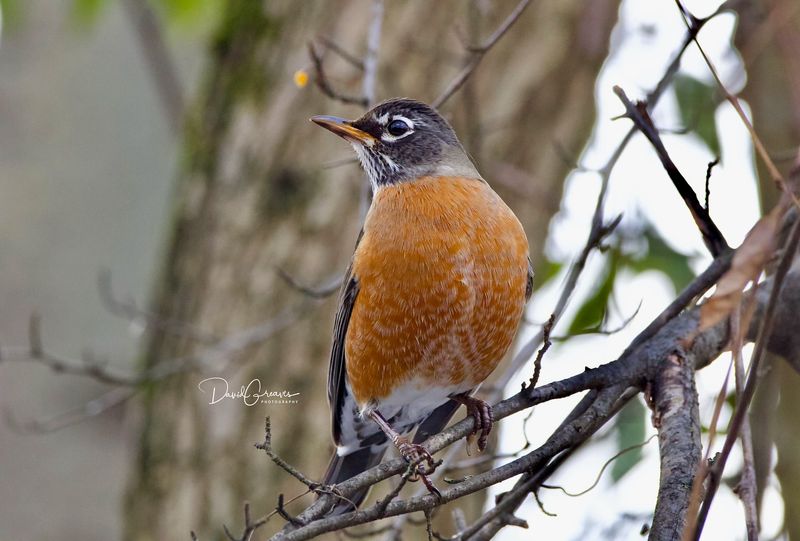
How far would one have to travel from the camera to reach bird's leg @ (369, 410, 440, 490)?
2.46 m

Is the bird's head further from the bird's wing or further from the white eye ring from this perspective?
the bird's wing

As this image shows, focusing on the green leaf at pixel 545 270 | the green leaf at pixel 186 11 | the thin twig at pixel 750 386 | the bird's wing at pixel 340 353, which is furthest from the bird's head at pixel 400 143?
the thin twig at pixel 750 386

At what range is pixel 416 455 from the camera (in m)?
2.65

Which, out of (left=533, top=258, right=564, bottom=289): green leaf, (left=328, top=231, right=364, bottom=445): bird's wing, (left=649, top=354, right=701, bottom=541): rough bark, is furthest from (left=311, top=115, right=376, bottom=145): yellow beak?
(left=649, top=354, right=701, bottom=541): rough bark

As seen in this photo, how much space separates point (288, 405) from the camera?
15.4 ft

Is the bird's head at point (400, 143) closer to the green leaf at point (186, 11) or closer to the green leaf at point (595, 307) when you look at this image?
the green leaf at point (595, 307)

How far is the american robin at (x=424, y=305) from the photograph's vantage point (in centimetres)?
327

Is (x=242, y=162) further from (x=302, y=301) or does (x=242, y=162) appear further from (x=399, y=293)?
(x=399, y=293)

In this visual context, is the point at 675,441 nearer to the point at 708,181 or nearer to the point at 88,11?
the point at 708,181

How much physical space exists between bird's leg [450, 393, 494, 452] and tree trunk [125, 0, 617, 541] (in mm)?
1253

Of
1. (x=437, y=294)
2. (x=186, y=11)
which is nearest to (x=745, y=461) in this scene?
(x=437, y=294)

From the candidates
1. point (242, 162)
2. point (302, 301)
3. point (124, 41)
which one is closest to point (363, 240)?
point (302, 301)

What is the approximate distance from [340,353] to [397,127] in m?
1.04

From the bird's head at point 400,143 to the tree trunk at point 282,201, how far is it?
66 centimetres
